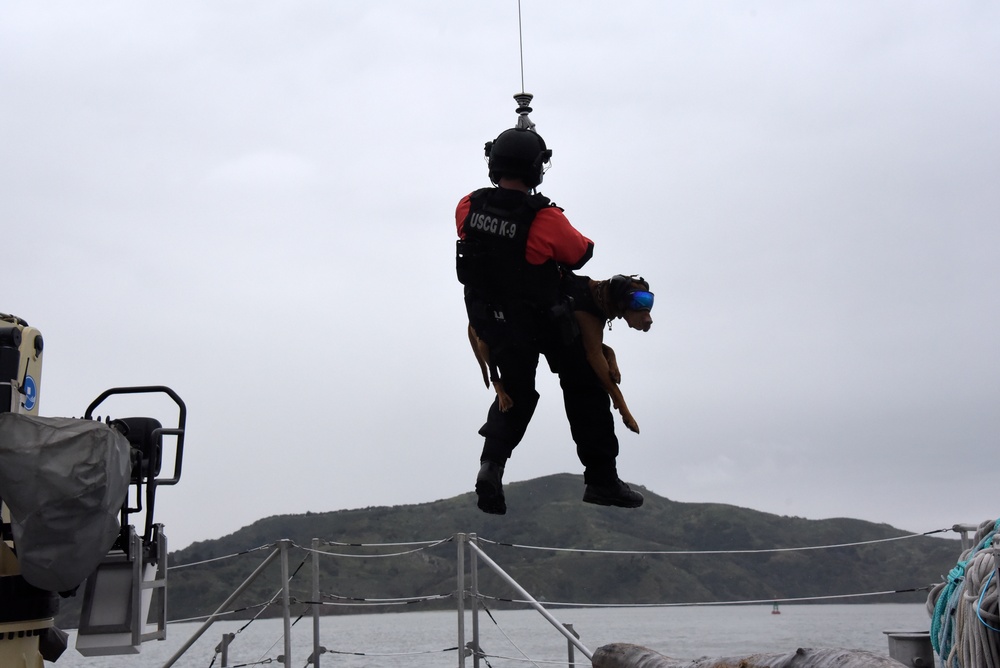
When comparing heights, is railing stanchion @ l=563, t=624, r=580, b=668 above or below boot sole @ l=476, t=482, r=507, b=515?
below

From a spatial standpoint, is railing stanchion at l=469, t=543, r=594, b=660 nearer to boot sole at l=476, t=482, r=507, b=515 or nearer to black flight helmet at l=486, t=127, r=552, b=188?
boot sole at l=476, t=482, r=507, b=515

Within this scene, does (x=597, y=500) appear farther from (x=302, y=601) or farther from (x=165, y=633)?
(x=302, y=601)

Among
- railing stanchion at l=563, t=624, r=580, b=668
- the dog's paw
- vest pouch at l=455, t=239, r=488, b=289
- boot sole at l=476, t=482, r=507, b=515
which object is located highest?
vest pouch at l=455, t=239, r=488, b=289

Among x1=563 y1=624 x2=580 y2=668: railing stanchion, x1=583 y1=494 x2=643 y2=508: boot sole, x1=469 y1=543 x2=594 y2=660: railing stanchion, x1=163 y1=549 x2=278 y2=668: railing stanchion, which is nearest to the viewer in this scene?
x1=583 y1=494 x2=643 y2=508: boot sole

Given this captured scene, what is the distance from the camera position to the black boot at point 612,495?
543 centimetres

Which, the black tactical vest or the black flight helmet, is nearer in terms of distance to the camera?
the black tactical vest

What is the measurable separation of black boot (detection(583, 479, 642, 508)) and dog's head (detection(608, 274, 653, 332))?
0.85 meters

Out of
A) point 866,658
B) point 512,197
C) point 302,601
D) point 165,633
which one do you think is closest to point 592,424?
point 512,197

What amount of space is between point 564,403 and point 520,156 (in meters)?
1.26

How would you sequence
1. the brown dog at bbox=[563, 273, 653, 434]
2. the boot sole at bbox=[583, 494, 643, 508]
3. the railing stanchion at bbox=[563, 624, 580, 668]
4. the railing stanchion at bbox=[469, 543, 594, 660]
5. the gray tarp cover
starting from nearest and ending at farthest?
the gray tarp cover, the brown dog at bbox=[563, 273, 653, 434], the boot sole at bbox=[583, 494, 643, 508], the railing stanchion at bbox=[469, 543, 594, 660], the railing stanchion at bbox=[563, 624, 580, 668]

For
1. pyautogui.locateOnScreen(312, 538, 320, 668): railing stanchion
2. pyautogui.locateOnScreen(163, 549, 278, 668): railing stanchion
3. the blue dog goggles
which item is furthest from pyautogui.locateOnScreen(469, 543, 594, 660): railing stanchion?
the blue dog goggles

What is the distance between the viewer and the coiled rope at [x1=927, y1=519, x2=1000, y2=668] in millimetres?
6004

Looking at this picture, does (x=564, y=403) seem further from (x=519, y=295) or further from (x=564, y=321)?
(x=519, y=295)

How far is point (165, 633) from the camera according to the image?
5684 mm
